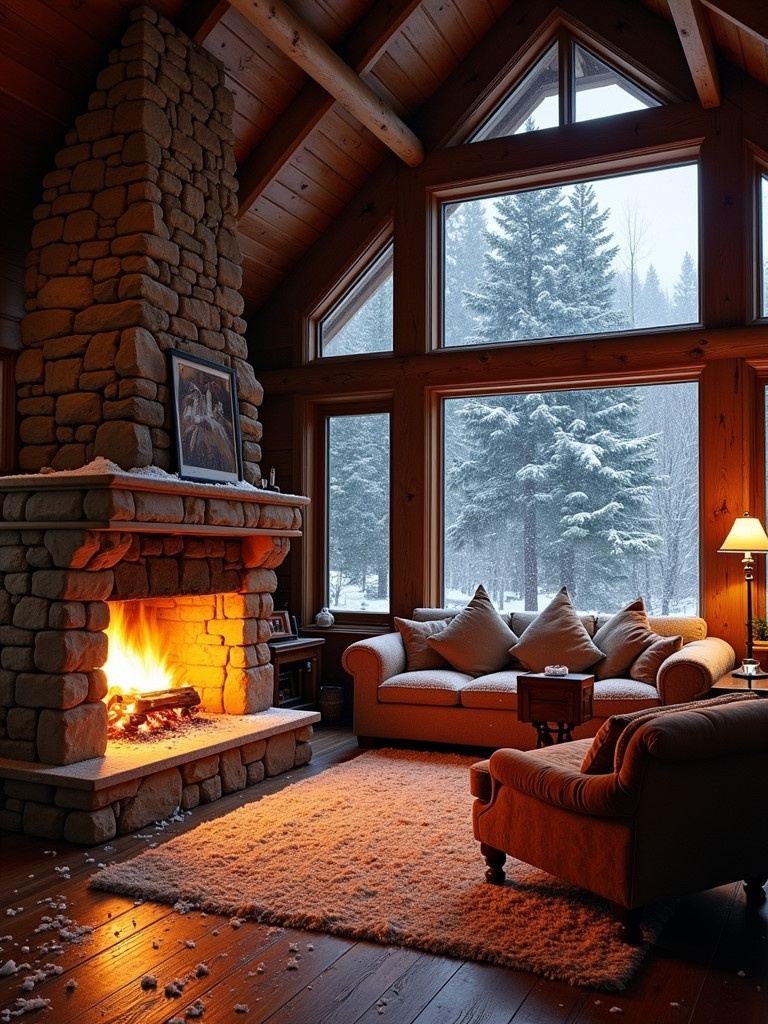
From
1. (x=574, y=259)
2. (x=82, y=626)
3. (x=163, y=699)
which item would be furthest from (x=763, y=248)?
(x=82, y=626)

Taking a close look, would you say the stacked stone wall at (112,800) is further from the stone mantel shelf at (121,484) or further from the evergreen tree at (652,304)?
the evergreen tree at (652,304)

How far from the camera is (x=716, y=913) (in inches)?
128

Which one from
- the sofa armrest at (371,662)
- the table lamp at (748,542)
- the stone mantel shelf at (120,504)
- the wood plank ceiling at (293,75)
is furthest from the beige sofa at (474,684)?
the wood plank ceiling at (293,75)

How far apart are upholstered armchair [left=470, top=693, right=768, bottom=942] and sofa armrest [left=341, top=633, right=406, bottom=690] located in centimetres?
260

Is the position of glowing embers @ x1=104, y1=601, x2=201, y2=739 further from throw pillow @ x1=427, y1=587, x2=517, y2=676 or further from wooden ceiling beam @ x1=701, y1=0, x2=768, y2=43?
wooden ceiling beam @ x1=701, y1=0, x2=768, y2=43

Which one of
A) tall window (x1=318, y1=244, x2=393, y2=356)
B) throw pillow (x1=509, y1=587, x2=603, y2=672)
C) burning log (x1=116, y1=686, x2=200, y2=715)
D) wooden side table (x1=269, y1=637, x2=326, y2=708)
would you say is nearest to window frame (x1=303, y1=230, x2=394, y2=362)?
tall window (x1=318, y1=244, x2=393, y2=356)

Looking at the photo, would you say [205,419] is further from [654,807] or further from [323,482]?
[654,807]

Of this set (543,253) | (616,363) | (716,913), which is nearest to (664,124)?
(543,253)

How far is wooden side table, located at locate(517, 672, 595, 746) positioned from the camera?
14.9ft

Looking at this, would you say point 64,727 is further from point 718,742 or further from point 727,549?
point 727,549

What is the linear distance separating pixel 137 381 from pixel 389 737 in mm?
2834

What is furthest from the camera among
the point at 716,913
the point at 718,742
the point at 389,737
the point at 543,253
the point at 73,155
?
the point at 543,253

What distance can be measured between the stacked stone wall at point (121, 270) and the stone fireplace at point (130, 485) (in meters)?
0.01

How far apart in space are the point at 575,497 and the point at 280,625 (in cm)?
233
